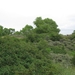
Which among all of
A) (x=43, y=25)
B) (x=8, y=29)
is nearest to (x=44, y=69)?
(x=43, y=25)

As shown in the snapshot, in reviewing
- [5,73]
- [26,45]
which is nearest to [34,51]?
[26,45]

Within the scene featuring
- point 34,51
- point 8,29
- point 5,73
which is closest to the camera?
point 5,73

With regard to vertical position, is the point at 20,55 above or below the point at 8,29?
below

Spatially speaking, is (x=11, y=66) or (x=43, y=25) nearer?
(x=11, y=66)

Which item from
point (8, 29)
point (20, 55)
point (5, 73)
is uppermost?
point (8, 29)

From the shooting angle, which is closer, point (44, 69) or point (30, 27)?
point (44, 69)

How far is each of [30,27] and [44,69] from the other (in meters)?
52.7

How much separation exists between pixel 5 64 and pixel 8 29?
51.7m

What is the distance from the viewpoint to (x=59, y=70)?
38.7 ft

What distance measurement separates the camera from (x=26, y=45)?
1220 centimetres

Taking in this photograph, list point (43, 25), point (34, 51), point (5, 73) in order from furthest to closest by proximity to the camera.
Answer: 1. point (43, 25)
2. point (34, 51)
3. point (5, 73)

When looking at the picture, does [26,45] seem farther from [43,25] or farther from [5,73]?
[43,25]

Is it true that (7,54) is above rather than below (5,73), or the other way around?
above

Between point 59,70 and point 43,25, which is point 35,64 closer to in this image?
point 59,70
